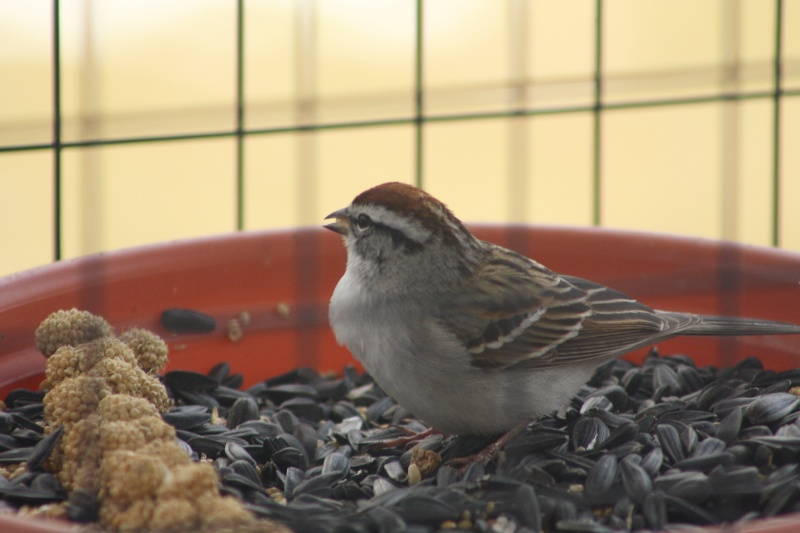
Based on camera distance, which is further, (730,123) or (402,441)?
(730,123)

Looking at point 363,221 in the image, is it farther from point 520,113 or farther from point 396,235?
point 520,113

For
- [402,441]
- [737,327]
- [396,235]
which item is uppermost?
[396,235]

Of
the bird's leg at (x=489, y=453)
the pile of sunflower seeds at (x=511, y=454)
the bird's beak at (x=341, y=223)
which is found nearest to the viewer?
the pile of sunflower seeds at (x=511, y=454)

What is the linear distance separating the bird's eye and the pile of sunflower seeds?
506 millimetres

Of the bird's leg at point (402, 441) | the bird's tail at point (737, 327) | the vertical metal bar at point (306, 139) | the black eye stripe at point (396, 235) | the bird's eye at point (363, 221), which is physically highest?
the vertical metal bar at point (306, 139)

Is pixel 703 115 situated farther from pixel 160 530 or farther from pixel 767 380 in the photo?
pixel 160 530

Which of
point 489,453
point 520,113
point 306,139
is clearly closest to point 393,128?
point 306,139

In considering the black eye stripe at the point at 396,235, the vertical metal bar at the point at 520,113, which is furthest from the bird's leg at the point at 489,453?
the vertical metal bar at the point at 520,113

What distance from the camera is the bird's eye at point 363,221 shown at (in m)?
2.62

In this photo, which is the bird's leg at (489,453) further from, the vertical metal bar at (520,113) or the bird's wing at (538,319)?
the vertical metal bar at (520,113)

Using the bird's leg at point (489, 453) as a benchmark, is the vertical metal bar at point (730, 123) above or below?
above

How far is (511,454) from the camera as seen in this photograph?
92.4 inches

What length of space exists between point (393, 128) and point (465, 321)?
252cm

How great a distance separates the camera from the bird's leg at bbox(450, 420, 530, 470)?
2.37m
